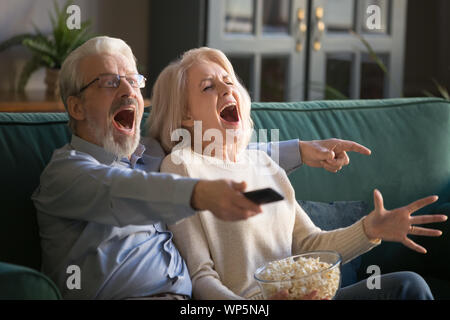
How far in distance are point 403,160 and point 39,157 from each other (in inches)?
48.3

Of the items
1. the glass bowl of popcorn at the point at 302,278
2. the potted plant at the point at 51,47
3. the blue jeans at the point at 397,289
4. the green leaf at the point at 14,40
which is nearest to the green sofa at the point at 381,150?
the blue jeans at the point at 397,289

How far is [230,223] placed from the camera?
1694 millimetres

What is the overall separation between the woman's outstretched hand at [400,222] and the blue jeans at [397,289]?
0.09 meters

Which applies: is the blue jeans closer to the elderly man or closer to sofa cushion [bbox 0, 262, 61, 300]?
the elderly man

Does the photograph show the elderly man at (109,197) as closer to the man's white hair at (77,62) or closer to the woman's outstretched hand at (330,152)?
the man's white hair at (77,62)

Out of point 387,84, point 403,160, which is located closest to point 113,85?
point 403,160

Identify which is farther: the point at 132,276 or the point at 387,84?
the point at 387,84

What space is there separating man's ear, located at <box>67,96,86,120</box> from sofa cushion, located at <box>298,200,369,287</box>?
0.78 m

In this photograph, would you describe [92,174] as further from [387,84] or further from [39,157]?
[387,84]

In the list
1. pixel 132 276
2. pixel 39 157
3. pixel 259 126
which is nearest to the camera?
pixel 132 276

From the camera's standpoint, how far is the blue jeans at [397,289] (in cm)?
164

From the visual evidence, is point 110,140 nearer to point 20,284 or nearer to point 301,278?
point 20,284

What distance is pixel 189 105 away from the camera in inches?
71.0

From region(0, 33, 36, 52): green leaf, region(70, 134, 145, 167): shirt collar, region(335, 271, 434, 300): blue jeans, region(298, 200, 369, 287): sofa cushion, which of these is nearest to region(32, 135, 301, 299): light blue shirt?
region(70, 134, 145, 167): shirt collar
